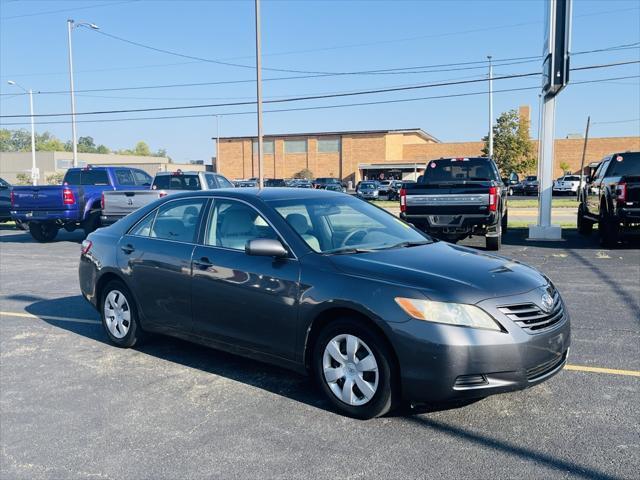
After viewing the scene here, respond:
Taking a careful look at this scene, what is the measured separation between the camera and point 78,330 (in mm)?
6750


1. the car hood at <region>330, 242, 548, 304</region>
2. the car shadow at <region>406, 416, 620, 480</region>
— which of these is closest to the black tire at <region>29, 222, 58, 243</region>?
the car hood at <region>330, 242, 548, 304</region>

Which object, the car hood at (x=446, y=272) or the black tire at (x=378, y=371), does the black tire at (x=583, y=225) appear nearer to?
the car hood at (x=446, y=272)

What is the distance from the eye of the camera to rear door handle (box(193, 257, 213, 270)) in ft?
16.5

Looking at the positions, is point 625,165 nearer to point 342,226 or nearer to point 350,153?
point 342,226

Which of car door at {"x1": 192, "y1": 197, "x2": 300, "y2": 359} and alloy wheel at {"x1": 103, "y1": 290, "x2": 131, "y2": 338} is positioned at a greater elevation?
car door at {"x1": 192, "y1": 197, "x2": 300, "y2": 359}

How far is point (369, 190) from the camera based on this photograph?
4684cm

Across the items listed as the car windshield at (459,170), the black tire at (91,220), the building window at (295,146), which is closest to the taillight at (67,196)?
the black tire at (91,220)

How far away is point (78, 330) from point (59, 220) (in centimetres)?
989

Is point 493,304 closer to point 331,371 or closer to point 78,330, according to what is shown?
point 331,371

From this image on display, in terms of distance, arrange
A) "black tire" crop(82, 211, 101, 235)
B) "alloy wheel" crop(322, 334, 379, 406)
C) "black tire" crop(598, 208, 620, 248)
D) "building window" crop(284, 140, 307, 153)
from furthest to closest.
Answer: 1. "building window" crop(284, 140, 307, 153)
2. "black tire" crop(82, 211, 101, 235)
3. "black tire" crop(598, 208, 620, 248)
4. "alloy wheel" crop(322, 334, 379, 406)

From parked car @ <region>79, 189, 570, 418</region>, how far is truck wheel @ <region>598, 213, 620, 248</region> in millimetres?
8632

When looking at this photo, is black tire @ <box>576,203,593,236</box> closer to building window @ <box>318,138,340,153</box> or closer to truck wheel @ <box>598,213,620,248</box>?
truck wheel @ <box>598,213,620,248</box>

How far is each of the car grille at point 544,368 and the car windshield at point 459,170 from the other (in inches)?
407

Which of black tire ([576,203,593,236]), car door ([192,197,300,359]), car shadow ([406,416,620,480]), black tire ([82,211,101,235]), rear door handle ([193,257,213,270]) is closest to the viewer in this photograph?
car shadow ([406,416,620,480])
